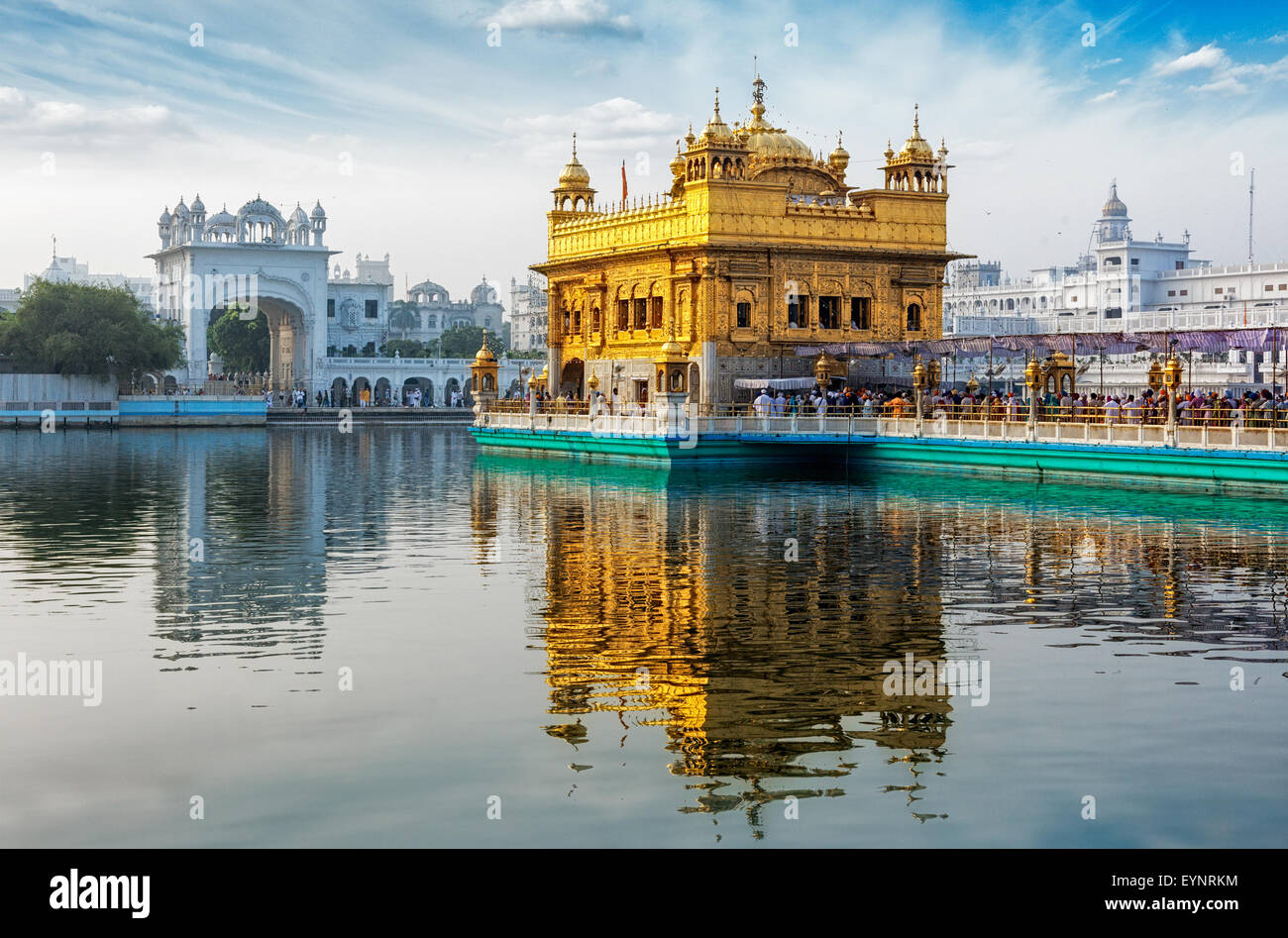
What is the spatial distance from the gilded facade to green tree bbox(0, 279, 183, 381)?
32327mm

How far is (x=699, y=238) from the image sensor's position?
42.6 meters

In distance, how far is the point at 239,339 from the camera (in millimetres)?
104062

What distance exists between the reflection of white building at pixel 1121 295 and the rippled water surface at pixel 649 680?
6247 centimetres

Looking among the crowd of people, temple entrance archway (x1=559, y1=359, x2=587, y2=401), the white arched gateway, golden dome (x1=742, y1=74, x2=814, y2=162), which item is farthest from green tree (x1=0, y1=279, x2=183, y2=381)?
golden dome (x1=742, y1=74, x2=814, y2=162)

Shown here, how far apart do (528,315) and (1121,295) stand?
7123 cm

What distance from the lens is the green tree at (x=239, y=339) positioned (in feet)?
341

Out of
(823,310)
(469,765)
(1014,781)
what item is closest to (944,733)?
(1014,781)

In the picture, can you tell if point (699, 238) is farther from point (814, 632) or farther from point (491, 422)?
point (814, 632)

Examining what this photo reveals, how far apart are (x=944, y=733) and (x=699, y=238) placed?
33486 millimetres

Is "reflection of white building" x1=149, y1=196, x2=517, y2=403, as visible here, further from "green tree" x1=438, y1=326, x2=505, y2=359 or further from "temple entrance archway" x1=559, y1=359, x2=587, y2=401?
"temple entrance archway" x1=559, y1=359, x2=587, y2=401

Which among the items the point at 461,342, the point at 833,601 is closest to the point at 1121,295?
the point at 461,342

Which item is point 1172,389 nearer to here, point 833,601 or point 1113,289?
point 833,601

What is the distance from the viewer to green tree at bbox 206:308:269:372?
10388 cm

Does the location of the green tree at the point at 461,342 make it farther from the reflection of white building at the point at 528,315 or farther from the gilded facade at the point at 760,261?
the gilded facade at the point at 760,261
